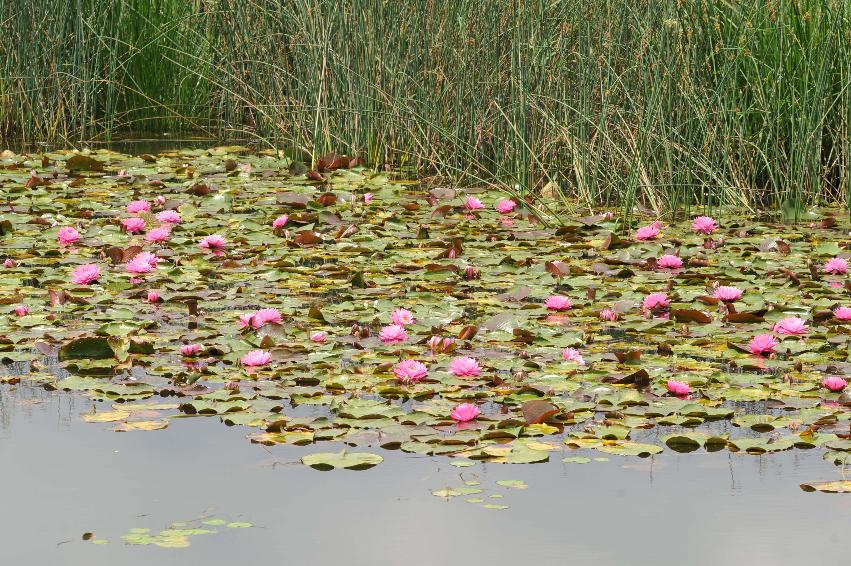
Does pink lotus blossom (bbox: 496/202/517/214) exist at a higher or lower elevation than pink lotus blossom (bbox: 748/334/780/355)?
higher

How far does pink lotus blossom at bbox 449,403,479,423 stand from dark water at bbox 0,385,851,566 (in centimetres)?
18

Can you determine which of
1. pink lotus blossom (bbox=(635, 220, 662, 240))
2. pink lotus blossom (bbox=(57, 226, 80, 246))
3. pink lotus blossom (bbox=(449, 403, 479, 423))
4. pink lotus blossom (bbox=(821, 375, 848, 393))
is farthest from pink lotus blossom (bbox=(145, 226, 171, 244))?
pink lotus blossom (bbox=(821, 375, 848, 393))

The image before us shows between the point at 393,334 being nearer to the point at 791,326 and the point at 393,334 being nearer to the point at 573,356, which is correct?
the point at 573,356

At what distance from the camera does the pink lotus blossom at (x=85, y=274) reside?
190 inches

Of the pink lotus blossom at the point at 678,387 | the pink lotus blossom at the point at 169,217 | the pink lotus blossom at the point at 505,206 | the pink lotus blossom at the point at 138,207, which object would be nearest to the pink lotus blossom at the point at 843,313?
the pink lotus blossom at the point at 678,387

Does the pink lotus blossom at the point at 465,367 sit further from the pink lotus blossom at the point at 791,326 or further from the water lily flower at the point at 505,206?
the water lily flower at the point at 505,206

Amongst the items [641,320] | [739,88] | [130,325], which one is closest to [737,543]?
[641,320]

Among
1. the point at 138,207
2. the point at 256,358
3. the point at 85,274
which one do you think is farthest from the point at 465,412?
the point at 138,207

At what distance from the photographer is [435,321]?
173 inches

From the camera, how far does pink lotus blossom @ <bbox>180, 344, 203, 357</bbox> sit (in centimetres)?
392

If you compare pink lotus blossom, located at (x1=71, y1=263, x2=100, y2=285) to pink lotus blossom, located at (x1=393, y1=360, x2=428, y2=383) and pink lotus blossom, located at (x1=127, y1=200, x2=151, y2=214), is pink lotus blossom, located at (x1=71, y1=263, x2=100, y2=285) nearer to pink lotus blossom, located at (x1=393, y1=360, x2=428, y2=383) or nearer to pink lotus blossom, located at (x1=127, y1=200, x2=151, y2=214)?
pink lotus blossom, located at (x1=127, y1=200, x2=151, y2=214)

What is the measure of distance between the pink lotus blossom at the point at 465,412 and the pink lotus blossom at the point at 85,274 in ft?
6.54

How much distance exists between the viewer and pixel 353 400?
357cm

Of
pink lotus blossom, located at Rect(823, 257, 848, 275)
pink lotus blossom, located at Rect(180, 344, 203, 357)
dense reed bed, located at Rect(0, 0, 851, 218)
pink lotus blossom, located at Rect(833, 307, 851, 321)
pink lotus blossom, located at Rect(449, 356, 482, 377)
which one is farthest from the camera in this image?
dense reed bed, located at Rect(0, 0, 851, 218)
